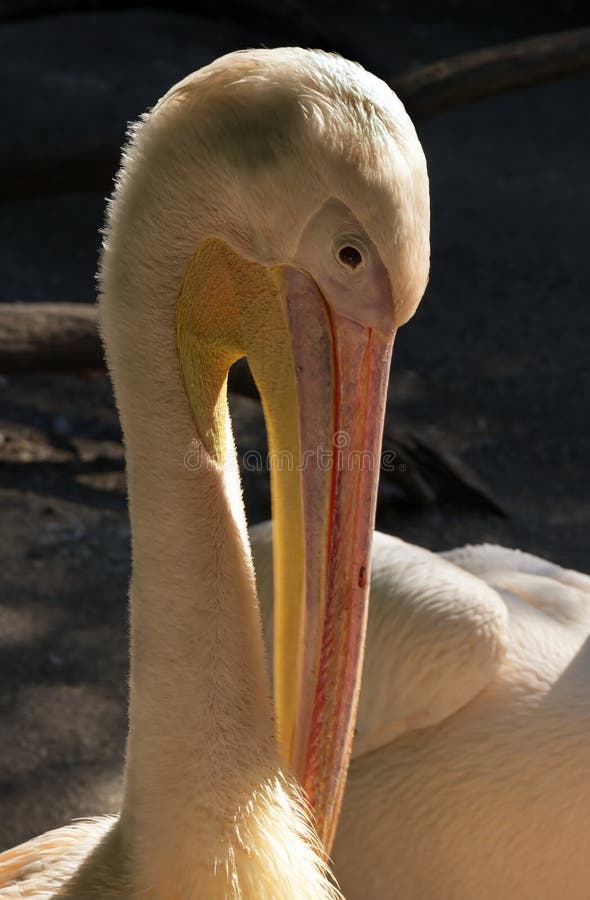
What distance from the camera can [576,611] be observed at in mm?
2270

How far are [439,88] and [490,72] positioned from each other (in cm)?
26

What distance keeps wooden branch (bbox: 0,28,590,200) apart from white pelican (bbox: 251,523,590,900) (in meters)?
2.72

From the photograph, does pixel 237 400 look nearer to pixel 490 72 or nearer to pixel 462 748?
pixel 490 72

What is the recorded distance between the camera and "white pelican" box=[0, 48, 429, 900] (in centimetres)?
128

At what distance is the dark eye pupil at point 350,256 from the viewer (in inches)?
50.6

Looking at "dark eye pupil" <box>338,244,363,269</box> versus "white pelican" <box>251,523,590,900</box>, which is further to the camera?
"white pelican" <box>251,523,590,900</box>

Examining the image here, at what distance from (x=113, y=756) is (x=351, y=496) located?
5.04 ft

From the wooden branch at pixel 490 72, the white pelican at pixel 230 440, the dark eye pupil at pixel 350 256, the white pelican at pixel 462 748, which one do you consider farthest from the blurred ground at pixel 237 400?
the dark eye pupil at pixel 350 256

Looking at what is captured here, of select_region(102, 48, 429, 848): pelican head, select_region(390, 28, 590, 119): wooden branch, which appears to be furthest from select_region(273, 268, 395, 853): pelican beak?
select_region(390, 28, 590, 119): wooden branch

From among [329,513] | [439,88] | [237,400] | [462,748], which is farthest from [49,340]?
[329,513]

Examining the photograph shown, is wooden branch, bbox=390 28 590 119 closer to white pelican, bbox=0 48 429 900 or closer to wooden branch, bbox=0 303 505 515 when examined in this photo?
wooden branch, bbox=0 303 505 515

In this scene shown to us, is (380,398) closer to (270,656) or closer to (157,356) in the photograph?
(157,356)

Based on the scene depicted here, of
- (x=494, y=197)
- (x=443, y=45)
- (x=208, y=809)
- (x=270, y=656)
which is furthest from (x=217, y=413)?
(x=443, y=45)

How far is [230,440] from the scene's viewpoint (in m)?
1.51
